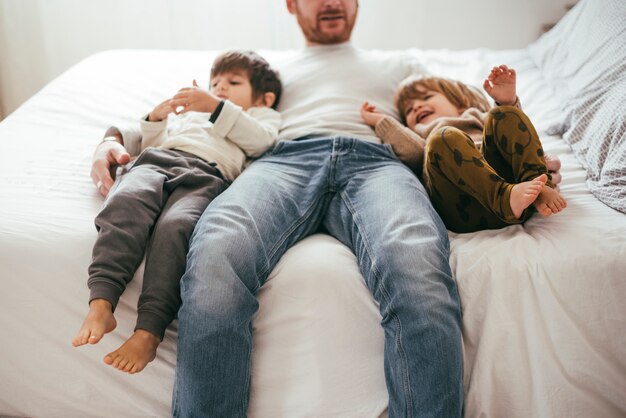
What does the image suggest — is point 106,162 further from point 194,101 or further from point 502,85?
point 502,85

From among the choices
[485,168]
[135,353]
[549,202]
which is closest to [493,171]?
[485,168]

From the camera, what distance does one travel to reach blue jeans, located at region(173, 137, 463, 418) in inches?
39.4

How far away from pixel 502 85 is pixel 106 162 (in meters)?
0.89

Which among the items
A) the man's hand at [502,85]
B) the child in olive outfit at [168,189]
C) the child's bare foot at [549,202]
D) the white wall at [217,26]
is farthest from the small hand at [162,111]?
the white wall at [217,26]

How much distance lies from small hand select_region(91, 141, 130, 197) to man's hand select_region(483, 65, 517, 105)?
0.82 m

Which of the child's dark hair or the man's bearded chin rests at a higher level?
the man's bearded chin

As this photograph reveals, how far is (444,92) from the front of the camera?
1562mm

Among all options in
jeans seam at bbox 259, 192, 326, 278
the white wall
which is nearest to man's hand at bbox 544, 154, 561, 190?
jeans seam at bbox 259, 192, 326, 278

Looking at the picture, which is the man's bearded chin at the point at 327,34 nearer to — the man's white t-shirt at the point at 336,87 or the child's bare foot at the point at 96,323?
the man's white t-shirt at the point at 336,87

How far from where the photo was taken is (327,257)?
1.15 m

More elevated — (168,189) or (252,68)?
(252,68)

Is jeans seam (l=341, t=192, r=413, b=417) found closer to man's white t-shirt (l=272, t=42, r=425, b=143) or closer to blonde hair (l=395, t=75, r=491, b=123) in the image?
man's white t-shirt (l=272, t=42, r=425, b=143)

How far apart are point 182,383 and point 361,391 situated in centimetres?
32

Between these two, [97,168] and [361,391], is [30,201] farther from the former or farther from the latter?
[361,391]
